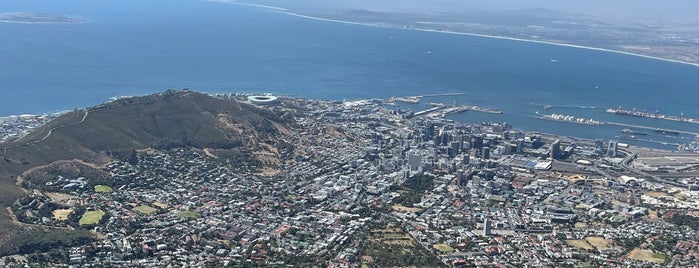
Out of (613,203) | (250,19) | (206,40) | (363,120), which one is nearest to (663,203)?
(613,203)

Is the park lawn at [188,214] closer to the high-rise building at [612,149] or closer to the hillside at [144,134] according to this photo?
the hillside at [144,134]

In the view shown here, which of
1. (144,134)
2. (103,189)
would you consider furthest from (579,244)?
(144,134)

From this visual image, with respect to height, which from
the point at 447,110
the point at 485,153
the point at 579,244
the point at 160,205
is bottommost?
the point at 160,205

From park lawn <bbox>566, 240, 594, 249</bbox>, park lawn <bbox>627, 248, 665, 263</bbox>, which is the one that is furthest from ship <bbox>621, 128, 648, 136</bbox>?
park lawn <bbox>627, 248, 665, 263</bbox>

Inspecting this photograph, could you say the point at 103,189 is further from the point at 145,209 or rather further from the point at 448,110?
the point at 448,110

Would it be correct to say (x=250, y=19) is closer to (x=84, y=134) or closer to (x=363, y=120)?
(x=363, y=120)

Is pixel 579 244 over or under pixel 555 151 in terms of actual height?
under
